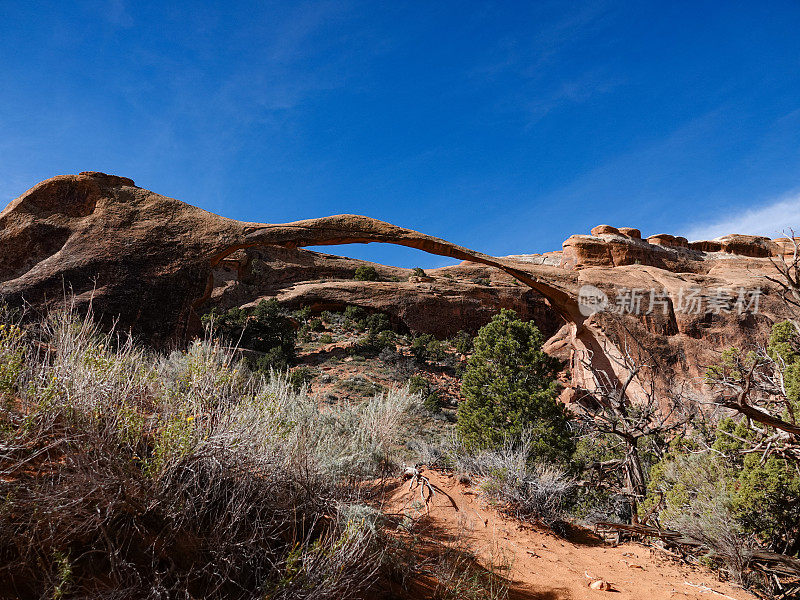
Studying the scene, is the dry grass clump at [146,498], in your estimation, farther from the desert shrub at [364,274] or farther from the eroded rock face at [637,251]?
the desert shrub at [364,274]

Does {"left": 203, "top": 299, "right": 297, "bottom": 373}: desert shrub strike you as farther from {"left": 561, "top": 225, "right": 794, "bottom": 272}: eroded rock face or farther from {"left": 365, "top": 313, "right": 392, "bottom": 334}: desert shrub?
{"left": 561, "top": 225, "right": 794, "bottom": 272}: eroded rock face

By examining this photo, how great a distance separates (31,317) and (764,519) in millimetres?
9544

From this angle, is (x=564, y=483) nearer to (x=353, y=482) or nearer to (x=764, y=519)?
(x=764, y=519)

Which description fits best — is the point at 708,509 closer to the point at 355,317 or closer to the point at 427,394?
the point at 427,394

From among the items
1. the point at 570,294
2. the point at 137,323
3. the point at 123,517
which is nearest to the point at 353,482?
the point at 123,517

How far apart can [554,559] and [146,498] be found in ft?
13.3

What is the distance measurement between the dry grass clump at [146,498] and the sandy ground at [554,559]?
1817 millimetres

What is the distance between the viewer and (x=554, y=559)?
4391 millimetres

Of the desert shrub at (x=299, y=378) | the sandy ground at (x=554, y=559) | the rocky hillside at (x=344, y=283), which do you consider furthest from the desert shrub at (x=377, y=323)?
the sandy ground at (x=554, y=559)

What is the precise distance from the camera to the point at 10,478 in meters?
2.09

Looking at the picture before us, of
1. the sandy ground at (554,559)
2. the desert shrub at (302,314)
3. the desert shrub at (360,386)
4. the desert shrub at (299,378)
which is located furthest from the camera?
the desert shrub at (302,314)

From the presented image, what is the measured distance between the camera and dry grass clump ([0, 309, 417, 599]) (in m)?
1.88

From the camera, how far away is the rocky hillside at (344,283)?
7039mm

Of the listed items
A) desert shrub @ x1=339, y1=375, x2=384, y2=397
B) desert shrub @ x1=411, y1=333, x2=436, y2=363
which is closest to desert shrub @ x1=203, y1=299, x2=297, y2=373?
desert shrub @ x1=339, y1=375, x2=384, y2=397
